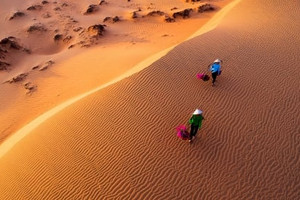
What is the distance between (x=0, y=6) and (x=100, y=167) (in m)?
18.5

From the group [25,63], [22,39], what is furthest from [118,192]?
[22,39]

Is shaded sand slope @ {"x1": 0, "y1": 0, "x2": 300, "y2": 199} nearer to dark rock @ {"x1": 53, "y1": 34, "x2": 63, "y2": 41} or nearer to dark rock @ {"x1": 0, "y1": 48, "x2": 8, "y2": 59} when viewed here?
dark rock @ {"x1": 0, "y1": 48, "x2": 8, "y2": 59}

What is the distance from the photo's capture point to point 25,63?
15367 mm

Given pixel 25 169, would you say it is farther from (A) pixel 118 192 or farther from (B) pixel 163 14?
(B) pixel 163 14

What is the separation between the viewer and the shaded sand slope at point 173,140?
6773 mm

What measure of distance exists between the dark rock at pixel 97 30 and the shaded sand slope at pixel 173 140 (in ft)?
24.2

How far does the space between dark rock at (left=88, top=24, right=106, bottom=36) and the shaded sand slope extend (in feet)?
24.2

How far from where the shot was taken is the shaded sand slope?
6.77 metres

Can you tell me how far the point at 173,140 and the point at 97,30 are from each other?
11046 millimetres

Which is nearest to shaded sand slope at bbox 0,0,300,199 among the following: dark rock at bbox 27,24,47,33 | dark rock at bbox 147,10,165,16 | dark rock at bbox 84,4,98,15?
dark rock at bbox 147,10,165,16

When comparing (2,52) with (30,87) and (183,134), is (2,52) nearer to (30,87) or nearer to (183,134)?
(30,87)

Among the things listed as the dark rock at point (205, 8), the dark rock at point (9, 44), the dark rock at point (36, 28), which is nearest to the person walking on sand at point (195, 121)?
the dark rock at point (9, 44)

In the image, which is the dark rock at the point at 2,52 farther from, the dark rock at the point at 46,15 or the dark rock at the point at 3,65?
the dark rock at the point at 46,15

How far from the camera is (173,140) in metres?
7.65
